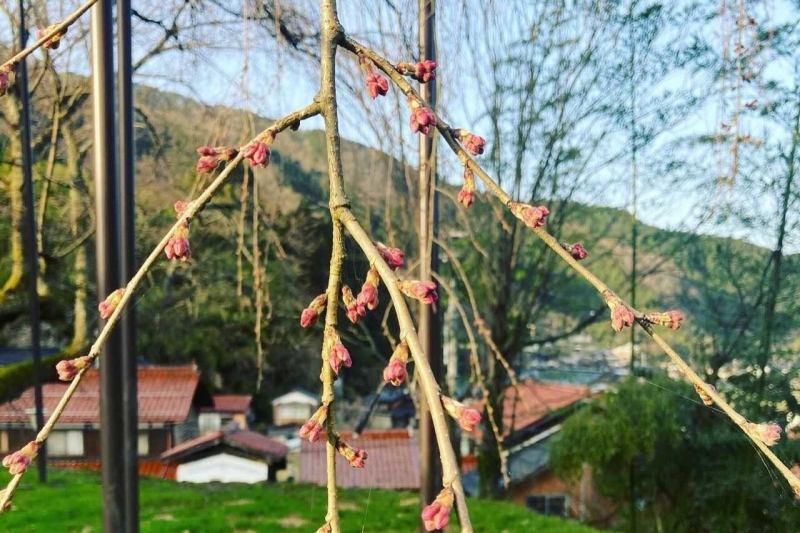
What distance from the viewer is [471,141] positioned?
37 centimetres

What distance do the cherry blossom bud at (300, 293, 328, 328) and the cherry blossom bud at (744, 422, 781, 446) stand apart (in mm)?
187

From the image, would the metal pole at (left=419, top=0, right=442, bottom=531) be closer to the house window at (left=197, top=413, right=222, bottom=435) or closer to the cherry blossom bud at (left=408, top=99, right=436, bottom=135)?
the cherry blossom bud at (left=408, top=99, right=436, bottom=135)

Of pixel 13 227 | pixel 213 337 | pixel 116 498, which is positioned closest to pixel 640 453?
pixel 116 498

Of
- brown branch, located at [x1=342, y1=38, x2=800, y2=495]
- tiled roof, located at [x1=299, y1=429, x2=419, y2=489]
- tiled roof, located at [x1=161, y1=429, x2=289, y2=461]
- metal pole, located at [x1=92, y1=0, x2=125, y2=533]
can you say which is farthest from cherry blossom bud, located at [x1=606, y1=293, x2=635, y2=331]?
tiled roof, located at [x1=161, y1=429, x2=289, y2=461]

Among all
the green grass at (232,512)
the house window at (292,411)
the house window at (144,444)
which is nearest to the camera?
the green grass at (232,512)

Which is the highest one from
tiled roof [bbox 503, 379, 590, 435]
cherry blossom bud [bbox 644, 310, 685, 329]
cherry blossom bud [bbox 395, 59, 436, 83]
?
cherry blossom bud [bbox 395, 59, 436, 83]

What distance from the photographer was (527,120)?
10.4ft

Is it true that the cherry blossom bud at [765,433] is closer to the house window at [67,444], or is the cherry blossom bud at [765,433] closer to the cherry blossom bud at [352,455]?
the cherry blossom bud at [352,455]

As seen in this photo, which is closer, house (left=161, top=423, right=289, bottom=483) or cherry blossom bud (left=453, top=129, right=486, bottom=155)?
cherry blossom bud (left=453, top=129, right=486, bottom=155)

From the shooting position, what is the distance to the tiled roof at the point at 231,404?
5.91 meters

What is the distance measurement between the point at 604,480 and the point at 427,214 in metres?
2.38

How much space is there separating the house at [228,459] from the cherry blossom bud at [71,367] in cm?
499

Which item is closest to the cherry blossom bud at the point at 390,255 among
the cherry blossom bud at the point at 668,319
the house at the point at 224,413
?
the cherry blossom bud at the point at 668,319

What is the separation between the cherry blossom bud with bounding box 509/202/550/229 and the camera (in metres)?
0.32
